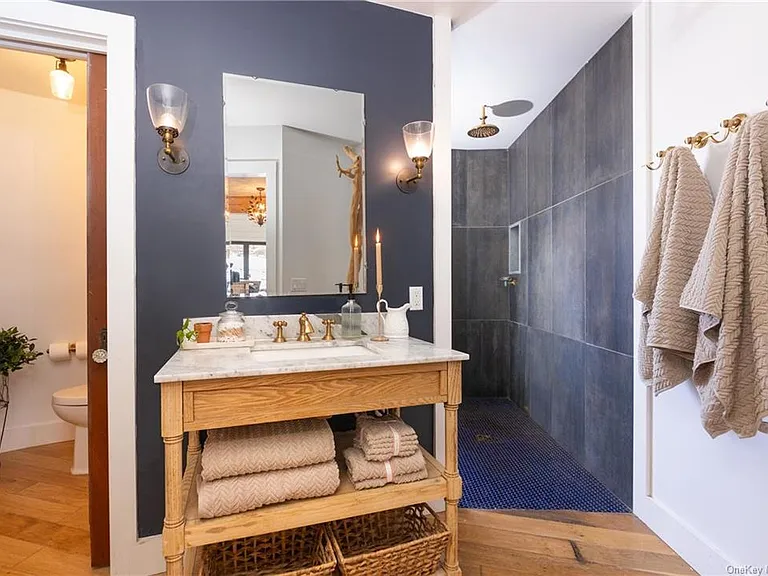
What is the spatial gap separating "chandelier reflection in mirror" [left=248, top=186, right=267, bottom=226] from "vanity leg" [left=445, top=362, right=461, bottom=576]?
39.4 inches

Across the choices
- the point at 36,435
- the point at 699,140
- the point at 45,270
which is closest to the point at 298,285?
the point at 699,140

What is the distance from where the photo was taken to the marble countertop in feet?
3.66

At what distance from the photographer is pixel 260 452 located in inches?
47.6

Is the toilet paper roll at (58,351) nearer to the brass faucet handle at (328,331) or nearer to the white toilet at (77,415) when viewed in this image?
the white toilet at (77,415)

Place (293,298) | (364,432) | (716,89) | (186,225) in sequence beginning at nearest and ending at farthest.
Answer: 1. (364,432)
2. (716,89)
3. (186,225)
4. (293,298)

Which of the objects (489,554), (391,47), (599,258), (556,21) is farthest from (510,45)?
(489,554)

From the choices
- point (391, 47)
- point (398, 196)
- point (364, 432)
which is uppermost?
point (391, 47)

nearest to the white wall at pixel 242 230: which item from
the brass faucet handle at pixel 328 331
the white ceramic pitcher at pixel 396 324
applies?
the brass faucet handle at pixel 328 331

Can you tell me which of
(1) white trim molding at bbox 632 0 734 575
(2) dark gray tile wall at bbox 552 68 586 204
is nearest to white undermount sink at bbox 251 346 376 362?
(1) white trim molding at bbox 632 0 734 575

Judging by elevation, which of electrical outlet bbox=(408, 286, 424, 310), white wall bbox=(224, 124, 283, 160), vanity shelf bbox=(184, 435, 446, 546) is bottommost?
vanity shelf bbox=(184, 435, 446, 546)

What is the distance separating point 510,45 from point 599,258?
1.26 metres

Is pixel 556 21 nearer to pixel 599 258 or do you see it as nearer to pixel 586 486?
pixel 599 258

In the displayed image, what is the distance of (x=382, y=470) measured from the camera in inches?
52.4

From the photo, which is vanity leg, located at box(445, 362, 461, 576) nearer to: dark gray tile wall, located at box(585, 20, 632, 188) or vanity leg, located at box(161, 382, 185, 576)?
vanity leg, located at box(161, 382, 185, 576)
